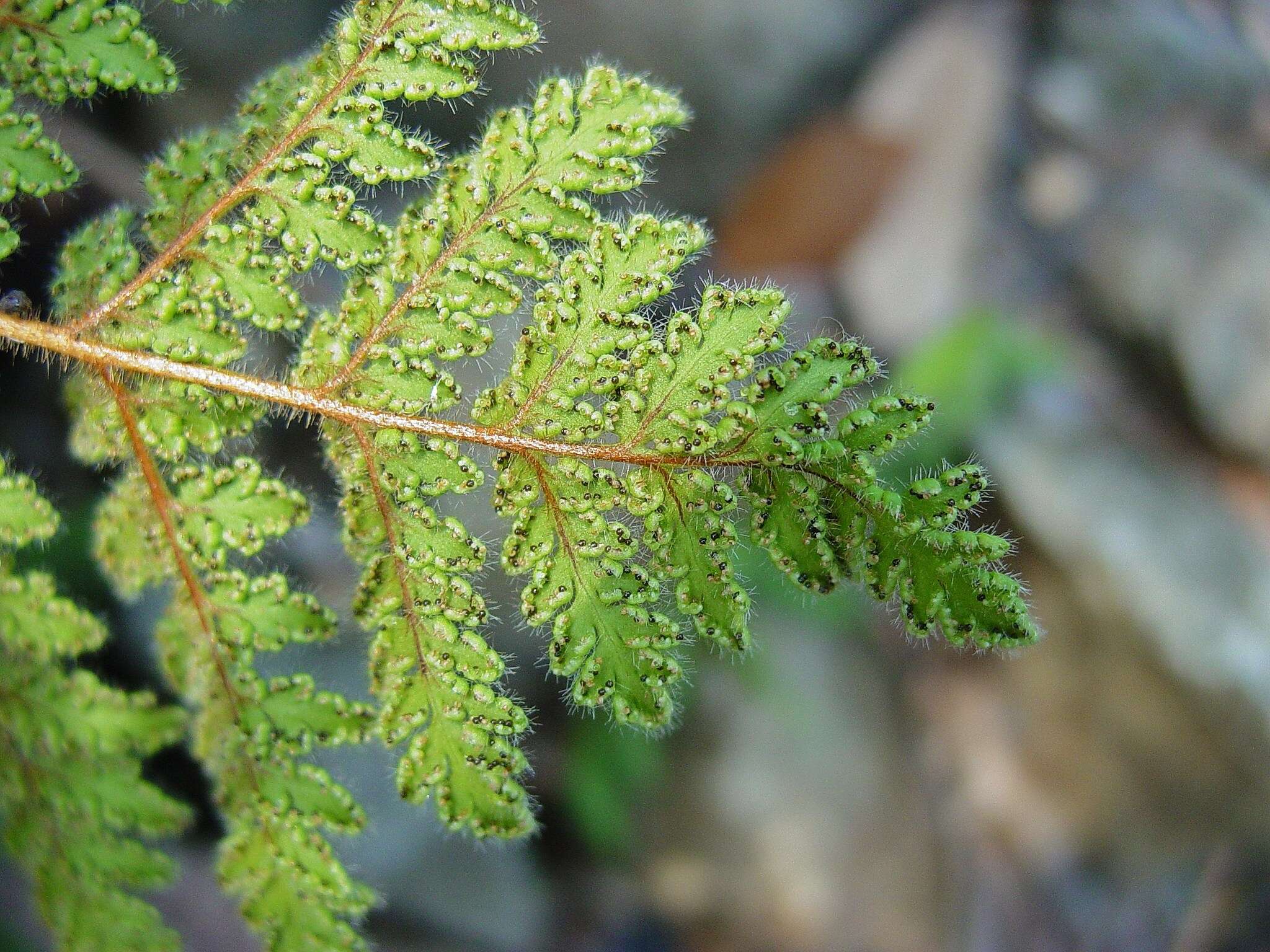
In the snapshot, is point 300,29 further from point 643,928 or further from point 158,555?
point 643,928

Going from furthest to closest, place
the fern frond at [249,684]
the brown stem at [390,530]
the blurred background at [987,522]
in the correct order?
the blurred background at [987,522] → the fern frond at [249,684] → the brown stem at [390,530]

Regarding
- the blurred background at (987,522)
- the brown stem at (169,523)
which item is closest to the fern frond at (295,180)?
the brown stem at (169,523)

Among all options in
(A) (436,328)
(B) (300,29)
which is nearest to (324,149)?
(A) (436,328)

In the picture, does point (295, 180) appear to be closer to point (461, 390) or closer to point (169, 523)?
point (461, 390)

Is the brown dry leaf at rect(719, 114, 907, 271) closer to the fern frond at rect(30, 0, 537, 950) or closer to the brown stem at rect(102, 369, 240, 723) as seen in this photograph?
the fern frond at rect(30, 0, 537, 950)

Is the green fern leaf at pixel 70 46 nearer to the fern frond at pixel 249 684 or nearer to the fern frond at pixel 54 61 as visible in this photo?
the fern frond at pixel 54 61

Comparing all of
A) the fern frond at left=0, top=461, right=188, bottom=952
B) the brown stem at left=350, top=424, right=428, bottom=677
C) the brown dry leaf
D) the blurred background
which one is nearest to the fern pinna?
the brown stem at left=350, top=424, right=428, bottom=677
